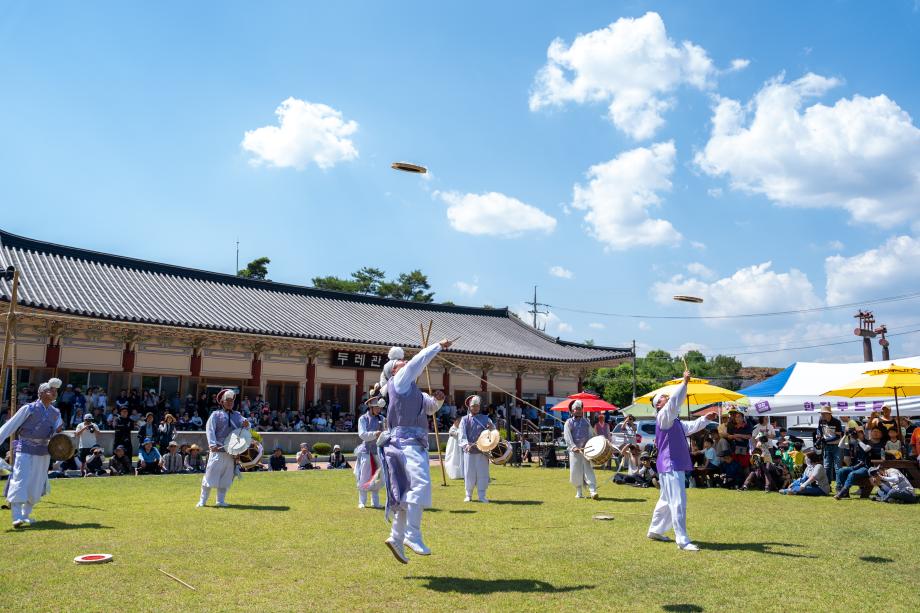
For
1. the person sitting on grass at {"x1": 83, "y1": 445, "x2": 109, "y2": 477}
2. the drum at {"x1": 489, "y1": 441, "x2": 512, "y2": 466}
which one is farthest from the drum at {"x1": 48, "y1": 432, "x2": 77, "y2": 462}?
the person sitting on grass at {"x1": 83, "y1": 445, "x2": 109, "y2": 477}

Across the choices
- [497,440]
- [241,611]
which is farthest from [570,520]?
[241,611]

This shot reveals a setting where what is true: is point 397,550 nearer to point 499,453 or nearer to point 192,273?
point 499,453

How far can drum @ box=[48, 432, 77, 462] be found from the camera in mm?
9422

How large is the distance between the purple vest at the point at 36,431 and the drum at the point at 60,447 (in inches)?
3.7

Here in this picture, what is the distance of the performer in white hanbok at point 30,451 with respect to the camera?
881cm

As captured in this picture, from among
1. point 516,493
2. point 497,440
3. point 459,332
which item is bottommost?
point 516,493

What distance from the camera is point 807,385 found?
75.5 ft

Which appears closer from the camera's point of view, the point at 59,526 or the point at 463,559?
the point at 463,559

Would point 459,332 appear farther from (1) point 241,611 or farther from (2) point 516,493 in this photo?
(1) point 241,611

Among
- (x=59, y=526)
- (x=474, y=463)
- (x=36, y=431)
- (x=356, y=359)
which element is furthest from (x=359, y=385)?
(x=59, y=526)

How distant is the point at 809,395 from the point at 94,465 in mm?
20908

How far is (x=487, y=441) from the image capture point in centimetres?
1222

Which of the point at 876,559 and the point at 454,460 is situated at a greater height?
the point at 454,460

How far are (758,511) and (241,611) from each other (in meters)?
8.90
